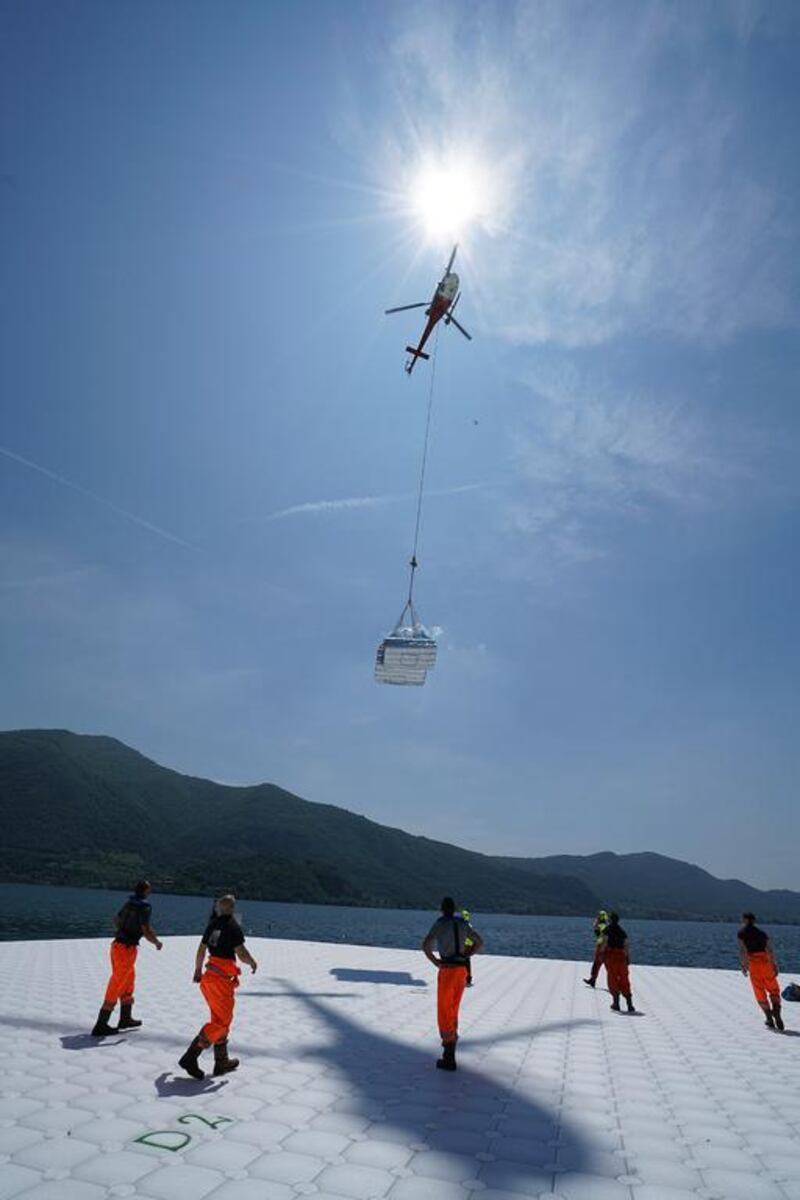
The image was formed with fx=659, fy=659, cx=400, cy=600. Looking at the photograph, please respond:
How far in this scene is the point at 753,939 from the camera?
12617 millimetres

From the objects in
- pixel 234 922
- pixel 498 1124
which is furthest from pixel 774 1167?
pixel 234 922

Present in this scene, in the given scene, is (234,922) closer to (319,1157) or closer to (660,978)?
(319,1157)

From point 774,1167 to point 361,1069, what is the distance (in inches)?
185

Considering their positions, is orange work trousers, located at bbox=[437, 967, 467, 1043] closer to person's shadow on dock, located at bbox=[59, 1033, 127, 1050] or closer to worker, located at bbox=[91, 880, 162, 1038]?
worker, located at bbox=[91, 880, 162, 1038]

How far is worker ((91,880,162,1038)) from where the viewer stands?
924cm

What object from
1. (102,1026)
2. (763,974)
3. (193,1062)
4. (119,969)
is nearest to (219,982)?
(193,1062)

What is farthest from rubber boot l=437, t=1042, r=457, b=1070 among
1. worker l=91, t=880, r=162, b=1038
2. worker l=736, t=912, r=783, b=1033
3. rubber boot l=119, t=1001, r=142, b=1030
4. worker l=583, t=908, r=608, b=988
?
worker l=583, t=908, r=608, b=988

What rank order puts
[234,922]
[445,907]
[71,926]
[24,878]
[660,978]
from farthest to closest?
1. [24,878]
2. [71,926]
3. [660,978]
4. [445,907]
5. [234,922]

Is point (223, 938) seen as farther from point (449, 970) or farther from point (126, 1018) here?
point (126, 1018)

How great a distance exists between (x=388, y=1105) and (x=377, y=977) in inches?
490

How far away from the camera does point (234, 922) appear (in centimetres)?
806

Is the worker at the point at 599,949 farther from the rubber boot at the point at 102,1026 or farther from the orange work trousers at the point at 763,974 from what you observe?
the rubber boot at the point at 102,1026

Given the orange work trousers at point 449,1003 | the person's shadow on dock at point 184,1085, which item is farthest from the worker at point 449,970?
the person's shadow on dock at point 184,1085

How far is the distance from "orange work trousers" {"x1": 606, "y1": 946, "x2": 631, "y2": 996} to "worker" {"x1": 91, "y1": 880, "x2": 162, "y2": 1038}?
9673mm
